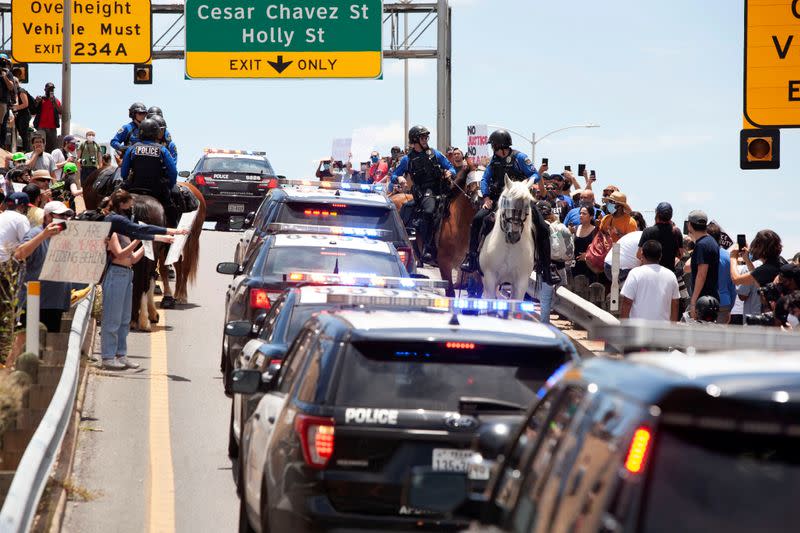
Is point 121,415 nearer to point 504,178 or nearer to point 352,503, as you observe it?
point 504,178

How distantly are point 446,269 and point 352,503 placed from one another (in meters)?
16.1

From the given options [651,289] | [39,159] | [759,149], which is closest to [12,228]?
[651,289]

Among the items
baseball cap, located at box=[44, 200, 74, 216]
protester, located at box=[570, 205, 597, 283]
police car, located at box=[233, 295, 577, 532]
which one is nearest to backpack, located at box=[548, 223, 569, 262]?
protester, located at box=[570, 205, 597, 283]

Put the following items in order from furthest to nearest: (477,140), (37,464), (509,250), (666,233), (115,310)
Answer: (477,140) < (509,250) < (666,233) < (115,310) < (37,464)

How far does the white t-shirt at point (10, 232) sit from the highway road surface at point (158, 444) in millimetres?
1668

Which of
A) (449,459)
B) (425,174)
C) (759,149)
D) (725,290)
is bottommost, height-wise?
(449,459)

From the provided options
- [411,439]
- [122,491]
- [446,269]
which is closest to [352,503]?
[411,439]

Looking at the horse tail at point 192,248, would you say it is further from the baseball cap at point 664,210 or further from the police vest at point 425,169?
the baseball cap at point 664,210

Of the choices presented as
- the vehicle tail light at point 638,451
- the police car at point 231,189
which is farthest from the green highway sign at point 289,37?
the vehicle tail light at point 638,451

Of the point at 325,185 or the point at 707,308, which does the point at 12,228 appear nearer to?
the point at 325,185

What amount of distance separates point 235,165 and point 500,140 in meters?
16.5

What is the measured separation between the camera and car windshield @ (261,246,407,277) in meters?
15.0

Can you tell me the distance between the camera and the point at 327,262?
15.1m

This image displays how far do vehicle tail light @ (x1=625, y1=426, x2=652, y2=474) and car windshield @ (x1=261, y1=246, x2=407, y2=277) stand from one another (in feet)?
36.7
